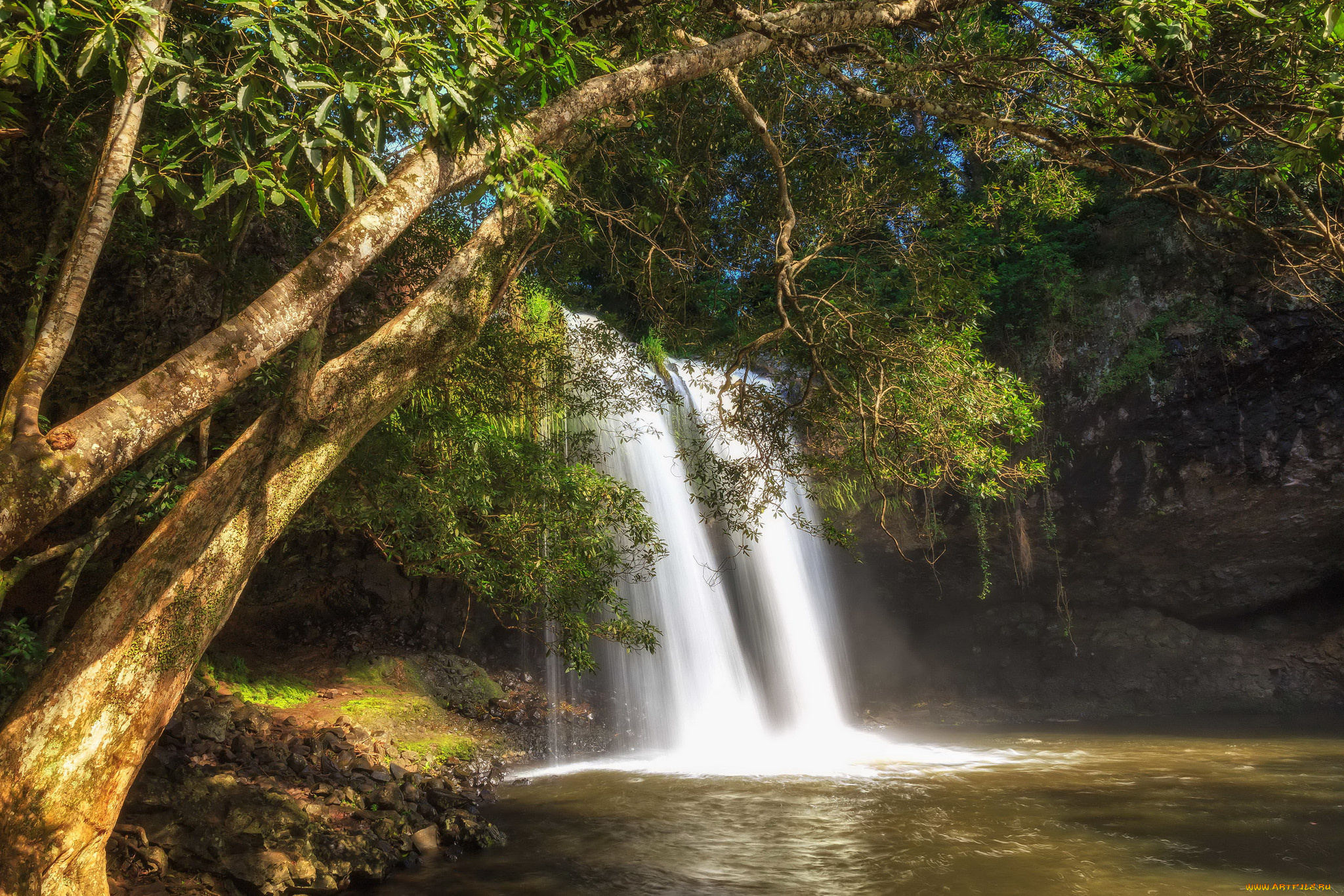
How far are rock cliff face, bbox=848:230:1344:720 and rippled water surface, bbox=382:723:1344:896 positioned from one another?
4.06m

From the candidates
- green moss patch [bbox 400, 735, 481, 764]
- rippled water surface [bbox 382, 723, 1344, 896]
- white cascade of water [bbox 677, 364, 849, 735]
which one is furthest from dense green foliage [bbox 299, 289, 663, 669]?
white cascade of water [bbox 677, 364, 849, 735]

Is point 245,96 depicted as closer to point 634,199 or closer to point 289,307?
point 289,307

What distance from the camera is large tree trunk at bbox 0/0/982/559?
9.34 feet

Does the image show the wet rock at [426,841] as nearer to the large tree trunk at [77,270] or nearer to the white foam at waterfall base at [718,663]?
the white foam at waterfall base at [718,663]

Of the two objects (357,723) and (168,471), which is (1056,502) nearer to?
(357,723)

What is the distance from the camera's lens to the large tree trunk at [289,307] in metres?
2.85

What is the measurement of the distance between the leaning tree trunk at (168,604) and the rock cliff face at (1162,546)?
11685 millimetres

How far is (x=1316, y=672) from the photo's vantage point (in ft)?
42.9

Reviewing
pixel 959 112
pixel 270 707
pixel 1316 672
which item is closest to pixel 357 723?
pixel 270 707

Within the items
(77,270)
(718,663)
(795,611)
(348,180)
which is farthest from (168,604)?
(795,611)

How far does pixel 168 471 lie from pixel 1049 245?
13.2 metres

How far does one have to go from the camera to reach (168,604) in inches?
148

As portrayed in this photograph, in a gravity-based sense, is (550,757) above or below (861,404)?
below

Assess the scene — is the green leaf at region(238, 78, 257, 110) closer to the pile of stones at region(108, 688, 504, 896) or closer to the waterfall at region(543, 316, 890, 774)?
the pile of stones at region(108, 688, 504, 896)
